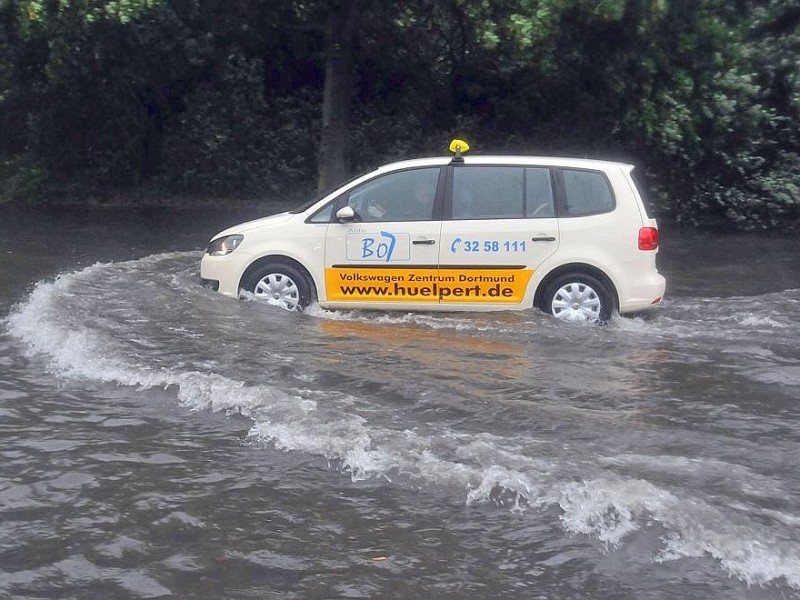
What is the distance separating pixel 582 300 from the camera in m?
10.1

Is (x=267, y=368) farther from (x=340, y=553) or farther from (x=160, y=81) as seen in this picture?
(x=160, y=81)

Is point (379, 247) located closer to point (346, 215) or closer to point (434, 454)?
point (346, 215)

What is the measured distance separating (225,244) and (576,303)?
328 cm

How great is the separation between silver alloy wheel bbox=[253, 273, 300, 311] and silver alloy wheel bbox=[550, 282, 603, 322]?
234 cm

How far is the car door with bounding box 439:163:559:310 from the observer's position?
10.0 meters

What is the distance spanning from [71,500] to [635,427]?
3.30 meters

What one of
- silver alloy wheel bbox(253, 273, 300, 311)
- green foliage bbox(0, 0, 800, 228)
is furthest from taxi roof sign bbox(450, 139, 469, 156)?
green foliage bbox(0, 0, 800, 228)

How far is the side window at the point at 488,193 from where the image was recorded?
10.2 metres

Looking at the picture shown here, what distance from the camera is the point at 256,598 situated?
455cm

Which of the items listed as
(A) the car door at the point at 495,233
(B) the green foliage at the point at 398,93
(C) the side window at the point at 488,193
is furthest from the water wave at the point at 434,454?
(B) the green foliage at the point at 398,93

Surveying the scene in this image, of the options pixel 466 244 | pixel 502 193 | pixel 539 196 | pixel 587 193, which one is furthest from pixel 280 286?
pixel 587 193

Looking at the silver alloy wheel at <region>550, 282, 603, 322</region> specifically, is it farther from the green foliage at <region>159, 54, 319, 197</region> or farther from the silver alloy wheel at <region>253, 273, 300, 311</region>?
the green foliage at <region>159, 54, 319, 197</region>

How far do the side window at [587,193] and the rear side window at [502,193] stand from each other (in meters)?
0.17

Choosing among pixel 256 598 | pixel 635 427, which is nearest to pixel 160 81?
pixel 635 427
